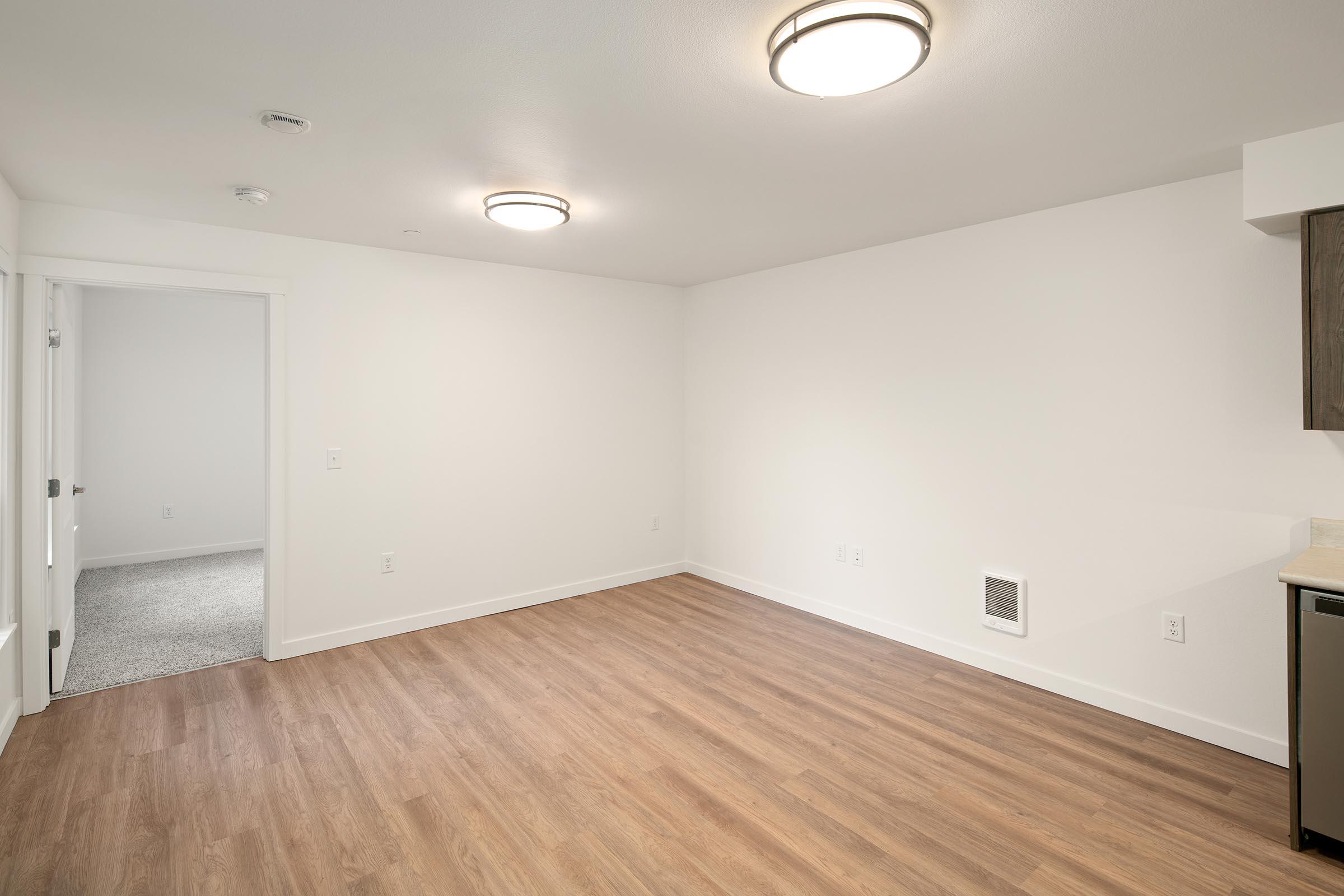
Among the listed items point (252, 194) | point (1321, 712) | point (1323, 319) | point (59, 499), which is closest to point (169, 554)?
point (59, 499)

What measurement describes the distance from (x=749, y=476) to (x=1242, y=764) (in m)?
3.16

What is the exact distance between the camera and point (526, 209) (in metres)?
3.04

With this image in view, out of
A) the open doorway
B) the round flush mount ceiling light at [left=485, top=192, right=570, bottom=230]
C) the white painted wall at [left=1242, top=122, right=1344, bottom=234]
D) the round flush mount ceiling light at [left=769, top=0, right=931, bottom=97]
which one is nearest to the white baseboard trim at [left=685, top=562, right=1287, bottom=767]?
the white painted wall at [left=1242, top=122, right=1344, bottom=234]

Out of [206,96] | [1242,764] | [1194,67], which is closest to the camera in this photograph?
[1194,67]

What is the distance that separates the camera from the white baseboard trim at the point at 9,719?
275 centimetres

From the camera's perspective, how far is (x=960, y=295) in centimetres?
368

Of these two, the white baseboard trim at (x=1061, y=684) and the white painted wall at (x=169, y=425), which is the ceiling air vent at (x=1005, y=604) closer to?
the white baseboard trim at (x=1061, y=684)

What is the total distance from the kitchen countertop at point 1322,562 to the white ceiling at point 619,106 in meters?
1.46

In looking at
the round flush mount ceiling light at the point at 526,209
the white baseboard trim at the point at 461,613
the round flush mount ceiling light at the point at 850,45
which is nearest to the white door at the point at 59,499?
the white baseboard trim at the point at 461,613

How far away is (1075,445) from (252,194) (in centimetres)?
401

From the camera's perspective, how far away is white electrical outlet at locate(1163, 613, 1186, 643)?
2914mm

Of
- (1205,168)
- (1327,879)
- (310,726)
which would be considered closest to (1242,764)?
(1327,879)

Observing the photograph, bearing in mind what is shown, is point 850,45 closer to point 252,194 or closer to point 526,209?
point 526,209

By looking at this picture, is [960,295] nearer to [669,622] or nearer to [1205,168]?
[1205,168]
